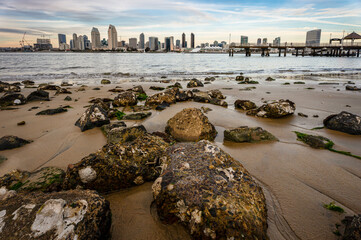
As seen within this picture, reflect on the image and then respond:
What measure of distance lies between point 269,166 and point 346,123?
3121 millimetres

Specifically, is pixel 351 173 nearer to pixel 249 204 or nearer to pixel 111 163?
pixel 249 204

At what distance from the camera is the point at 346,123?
5.10 metres

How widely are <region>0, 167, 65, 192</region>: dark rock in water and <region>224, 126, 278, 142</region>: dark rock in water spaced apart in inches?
138

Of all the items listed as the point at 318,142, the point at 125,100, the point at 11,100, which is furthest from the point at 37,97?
the point at 318,142

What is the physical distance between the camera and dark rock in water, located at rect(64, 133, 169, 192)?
2881 mm

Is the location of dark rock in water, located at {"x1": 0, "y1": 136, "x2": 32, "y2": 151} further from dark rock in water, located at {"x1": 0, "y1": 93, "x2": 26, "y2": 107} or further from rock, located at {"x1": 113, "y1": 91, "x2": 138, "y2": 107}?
dark rock in water, located at {"x1": 0, "y1": 93, "x2": 26, "y2": 107}

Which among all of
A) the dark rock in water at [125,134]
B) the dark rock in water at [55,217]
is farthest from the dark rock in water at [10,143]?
the dark rock in water at [55,217]

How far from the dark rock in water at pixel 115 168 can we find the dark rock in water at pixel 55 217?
697mm

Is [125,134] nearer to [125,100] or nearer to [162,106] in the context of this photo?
[162,106]

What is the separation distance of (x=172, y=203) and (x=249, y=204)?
87 centimetres

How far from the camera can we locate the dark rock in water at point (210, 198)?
2000 mm

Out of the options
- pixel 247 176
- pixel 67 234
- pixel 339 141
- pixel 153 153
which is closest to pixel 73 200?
pixel 67 234

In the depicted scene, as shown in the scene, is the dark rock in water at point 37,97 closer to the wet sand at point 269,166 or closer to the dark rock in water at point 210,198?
the wet sand at point 269,166

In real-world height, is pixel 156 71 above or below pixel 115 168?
above
